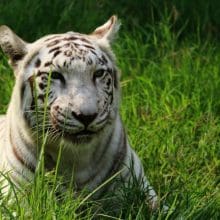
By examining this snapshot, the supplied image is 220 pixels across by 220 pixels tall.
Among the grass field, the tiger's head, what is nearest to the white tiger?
the tiger's head

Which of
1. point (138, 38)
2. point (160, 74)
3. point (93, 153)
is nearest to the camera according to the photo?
point (93, 153)

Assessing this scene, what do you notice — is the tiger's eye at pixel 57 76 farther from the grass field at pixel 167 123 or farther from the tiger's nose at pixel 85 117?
the grass field at pixel 167 123

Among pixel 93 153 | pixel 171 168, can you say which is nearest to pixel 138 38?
pixel 171 168

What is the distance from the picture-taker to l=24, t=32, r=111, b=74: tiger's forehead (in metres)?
4.20

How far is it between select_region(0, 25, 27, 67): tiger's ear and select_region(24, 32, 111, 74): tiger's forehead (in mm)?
51

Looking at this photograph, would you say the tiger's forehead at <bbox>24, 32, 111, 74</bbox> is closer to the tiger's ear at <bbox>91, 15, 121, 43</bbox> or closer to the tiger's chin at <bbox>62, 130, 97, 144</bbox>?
the tiger's ear at <bbox>91, 15, 121, 43</bbox>

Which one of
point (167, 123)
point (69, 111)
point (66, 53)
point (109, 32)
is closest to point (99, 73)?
point (66, 53)

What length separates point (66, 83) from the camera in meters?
4.16

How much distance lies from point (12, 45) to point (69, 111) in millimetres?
505

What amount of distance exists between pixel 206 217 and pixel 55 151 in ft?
2.34

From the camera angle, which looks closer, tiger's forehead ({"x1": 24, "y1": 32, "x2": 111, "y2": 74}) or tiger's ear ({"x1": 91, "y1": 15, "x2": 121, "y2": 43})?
tiger's forehead ({"x1": 24, "y1": 32, "x2": 111, "y2": 74})

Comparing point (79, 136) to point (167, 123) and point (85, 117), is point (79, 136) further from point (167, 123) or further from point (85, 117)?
point (167, 123)

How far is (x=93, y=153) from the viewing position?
4.41m

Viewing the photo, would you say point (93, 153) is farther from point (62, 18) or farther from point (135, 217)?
point (62, 18)
